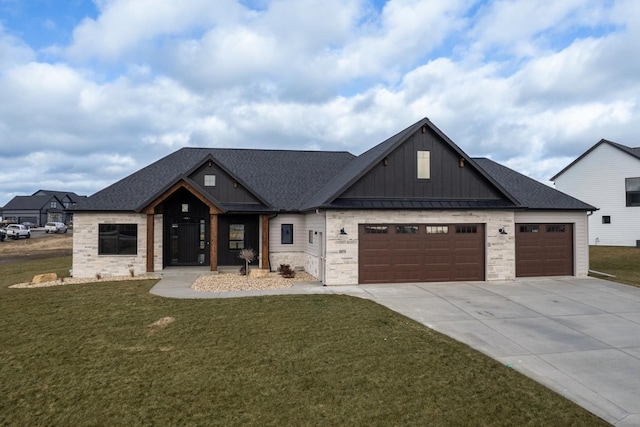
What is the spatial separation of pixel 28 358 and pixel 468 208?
15.0m

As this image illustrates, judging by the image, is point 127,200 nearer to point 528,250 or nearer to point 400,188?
point 400,188

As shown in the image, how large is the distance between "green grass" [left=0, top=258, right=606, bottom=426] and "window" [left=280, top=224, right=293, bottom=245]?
928 cm

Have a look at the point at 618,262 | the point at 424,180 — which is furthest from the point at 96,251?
the point at 618,262

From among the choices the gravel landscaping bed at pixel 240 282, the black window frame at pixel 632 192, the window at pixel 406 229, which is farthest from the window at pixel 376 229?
the black window frame at pixel 632 192

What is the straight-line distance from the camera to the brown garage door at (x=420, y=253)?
15750mm

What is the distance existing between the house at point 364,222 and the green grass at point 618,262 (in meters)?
2.20

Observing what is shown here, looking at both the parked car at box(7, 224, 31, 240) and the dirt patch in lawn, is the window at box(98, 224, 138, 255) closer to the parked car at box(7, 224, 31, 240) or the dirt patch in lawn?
the dirt patch in lawn

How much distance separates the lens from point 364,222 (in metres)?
15.7

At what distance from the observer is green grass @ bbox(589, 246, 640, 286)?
18041mm

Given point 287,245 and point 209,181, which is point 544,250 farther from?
point 209,181

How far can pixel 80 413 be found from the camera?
5676mm

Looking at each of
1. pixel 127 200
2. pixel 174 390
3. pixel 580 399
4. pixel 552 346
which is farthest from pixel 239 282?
pixel 580 399

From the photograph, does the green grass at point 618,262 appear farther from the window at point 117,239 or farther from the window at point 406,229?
the window at point 117,239

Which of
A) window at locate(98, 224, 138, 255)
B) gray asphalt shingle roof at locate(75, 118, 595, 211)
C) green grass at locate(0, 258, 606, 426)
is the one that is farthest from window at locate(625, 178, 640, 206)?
window at locate(98, 224, 138, 255)
